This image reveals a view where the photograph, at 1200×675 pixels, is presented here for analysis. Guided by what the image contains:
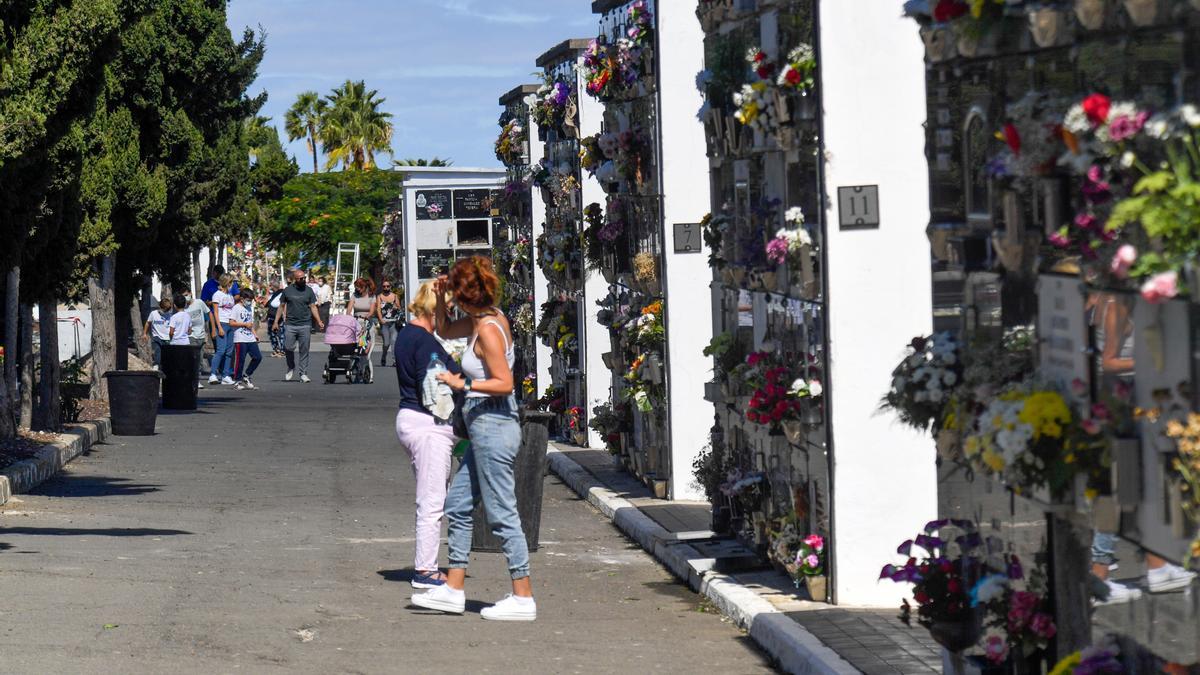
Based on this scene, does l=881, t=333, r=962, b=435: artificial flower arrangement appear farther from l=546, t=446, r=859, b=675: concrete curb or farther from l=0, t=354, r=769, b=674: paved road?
l=0, t=354, r=769, b=674: paved road

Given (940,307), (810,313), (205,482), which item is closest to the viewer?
(940,307)

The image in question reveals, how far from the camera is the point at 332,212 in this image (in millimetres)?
73812

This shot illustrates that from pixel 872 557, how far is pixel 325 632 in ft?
9.41

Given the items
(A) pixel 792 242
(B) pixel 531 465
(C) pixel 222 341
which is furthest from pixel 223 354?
(A) pixel 792 242

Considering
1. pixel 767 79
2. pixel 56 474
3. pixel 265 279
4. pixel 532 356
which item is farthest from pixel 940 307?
pixel 265 279

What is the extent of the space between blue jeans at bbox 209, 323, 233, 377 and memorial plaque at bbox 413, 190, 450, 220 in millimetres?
6653

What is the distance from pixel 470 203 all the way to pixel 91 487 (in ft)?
75.7

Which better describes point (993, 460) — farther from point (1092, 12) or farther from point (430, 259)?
point (430, 259)

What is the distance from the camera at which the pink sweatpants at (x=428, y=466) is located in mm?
10461

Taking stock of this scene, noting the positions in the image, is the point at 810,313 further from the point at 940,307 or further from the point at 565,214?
the point at 565,214

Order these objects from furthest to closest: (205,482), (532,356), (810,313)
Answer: (532,356), (205,482), (810,313)

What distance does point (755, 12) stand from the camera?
35.8 ft

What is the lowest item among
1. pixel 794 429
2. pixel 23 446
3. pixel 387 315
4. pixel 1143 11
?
pixel 23 446

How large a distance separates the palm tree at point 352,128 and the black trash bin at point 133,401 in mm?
77346
